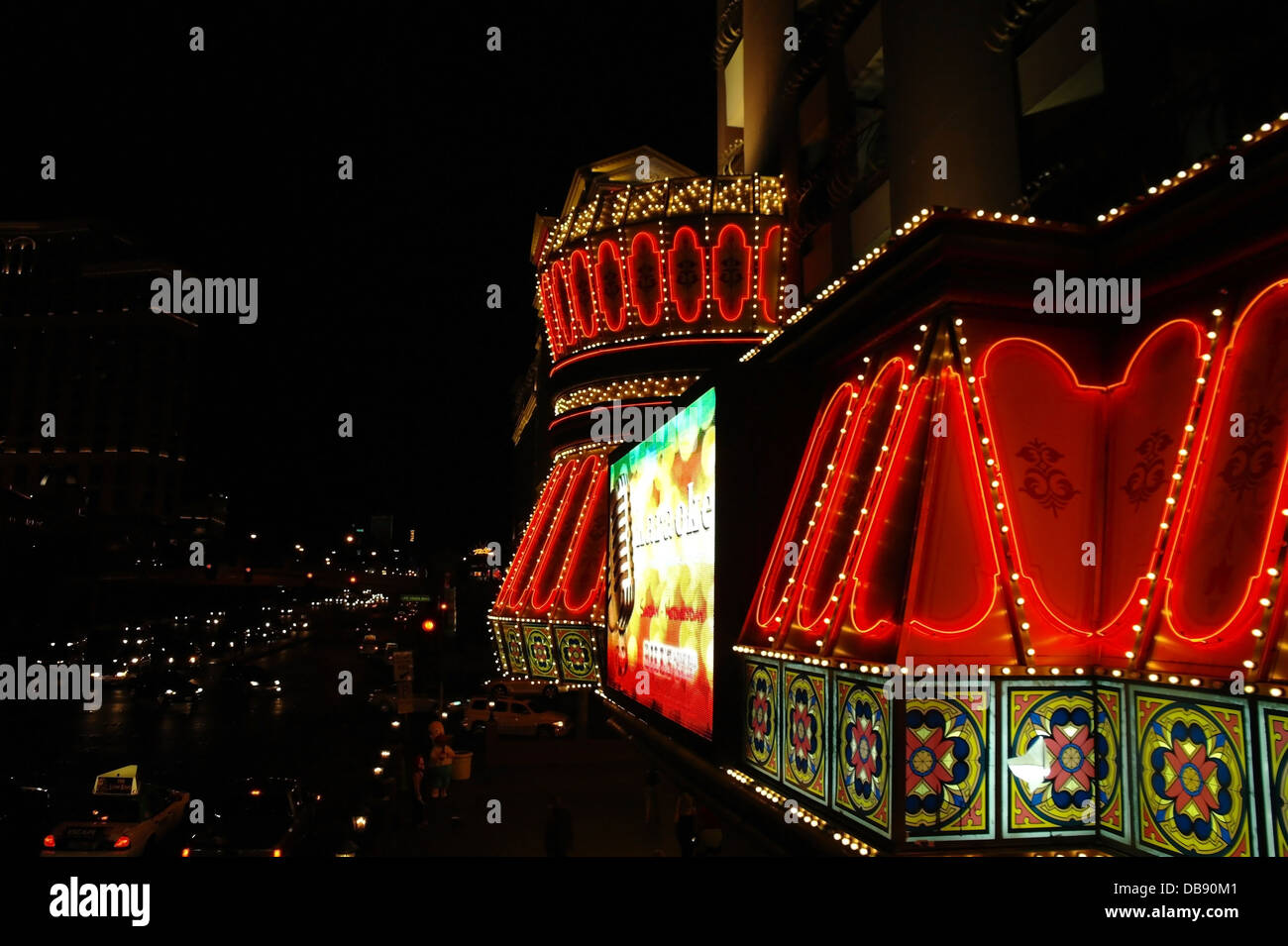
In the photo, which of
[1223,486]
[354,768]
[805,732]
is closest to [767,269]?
[805,732]

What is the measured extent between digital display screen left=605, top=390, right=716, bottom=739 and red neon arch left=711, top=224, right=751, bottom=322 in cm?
372

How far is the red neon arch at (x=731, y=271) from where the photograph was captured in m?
16.6

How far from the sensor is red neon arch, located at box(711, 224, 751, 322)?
54.4 ft

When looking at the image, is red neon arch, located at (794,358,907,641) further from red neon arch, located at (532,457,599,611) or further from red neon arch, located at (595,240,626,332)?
red neon arch, located at (532,457,599,611)

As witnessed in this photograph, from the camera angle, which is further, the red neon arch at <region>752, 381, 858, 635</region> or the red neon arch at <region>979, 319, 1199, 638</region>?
the red neon arch at <region>752, 381, 858, 635</region>

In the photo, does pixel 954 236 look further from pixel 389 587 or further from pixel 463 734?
pixel 389 587

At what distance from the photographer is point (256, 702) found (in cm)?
3173

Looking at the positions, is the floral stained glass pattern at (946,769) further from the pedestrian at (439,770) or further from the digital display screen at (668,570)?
the pedestrian at (439,770)

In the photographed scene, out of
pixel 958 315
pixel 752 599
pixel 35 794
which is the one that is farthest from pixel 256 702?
pixel 958 315

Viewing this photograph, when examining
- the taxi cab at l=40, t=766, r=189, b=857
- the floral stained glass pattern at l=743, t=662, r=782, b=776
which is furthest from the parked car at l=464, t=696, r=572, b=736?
the floral stained glass pattern at l=743, t=662, r=782, b=776

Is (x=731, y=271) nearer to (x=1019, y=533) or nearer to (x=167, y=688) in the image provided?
(x=1019, y=533)

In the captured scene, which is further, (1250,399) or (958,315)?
(958,315)

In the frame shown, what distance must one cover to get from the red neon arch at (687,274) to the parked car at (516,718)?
13064 millimetres
